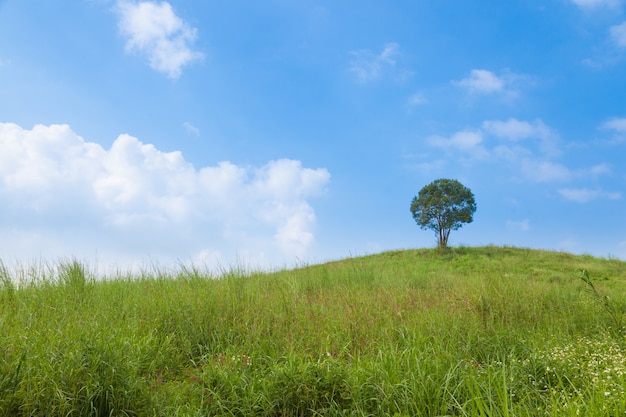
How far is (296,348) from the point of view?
5066 mm

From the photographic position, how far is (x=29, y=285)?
24.5 feet

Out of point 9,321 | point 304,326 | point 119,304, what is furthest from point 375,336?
point 9,321

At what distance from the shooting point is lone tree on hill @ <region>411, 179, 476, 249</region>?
26.1 meters

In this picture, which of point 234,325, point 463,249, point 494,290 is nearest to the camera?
point 234,325

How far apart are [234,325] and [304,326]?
0.97 m

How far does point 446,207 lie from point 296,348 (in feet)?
75.4

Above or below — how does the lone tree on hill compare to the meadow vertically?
above

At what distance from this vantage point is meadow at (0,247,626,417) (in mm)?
3432

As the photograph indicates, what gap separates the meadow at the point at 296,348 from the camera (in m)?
3.43

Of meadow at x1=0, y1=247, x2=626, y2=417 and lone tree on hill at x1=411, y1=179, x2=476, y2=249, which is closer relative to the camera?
meadow at x1=0, y1=247, x2=626, y2=417

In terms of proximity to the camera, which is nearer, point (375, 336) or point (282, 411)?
point (282, 411)

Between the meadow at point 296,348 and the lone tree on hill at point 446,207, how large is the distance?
55.3ft

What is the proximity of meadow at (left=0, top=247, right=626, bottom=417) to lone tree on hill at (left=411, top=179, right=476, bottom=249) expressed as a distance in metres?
16.9

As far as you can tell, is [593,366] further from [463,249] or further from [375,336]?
[463,249]
